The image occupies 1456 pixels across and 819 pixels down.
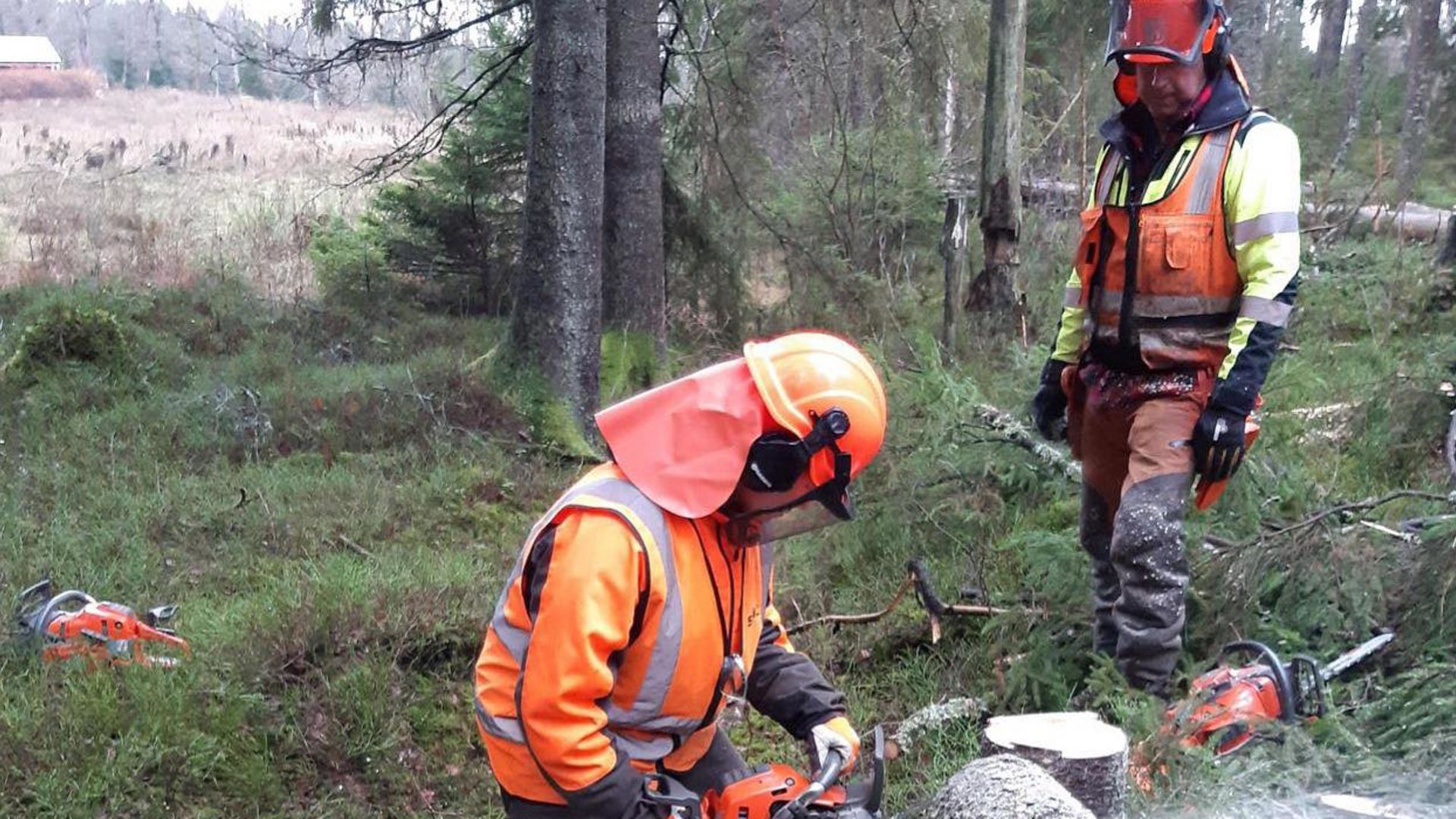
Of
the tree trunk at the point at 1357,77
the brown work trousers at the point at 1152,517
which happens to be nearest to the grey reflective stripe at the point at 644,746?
the brown work trousers at the point at 1152,517

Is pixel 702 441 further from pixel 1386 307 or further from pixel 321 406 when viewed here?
pixel 1386 307

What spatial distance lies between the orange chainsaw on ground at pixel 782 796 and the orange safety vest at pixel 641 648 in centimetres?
13

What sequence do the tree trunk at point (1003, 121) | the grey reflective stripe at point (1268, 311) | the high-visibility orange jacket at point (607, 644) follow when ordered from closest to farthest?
1. the high-visibility orange jacket at point (607, 644)
2. the grey reflective stripe at point (1268, 311)
3. the tree trunk at point (1003, 121)

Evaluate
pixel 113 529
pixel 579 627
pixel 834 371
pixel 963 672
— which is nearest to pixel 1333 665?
pixel 963 672

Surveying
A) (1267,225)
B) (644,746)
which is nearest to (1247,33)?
(1267,225)

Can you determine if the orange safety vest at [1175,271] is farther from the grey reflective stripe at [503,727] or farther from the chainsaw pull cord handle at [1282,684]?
the grey reflective stripe at [503,727]

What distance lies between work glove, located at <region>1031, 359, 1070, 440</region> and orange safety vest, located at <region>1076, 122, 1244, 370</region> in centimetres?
40

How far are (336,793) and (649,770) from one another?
1899 mm

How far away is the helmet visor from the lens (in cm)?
355

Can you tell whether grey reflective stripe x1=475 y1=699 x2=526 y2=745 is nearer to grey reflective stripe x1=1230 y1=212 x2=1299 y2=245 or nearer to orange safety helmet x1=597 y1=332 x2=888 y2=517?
orange safety helmet x1=597 y1=332 x2=888 y2=517

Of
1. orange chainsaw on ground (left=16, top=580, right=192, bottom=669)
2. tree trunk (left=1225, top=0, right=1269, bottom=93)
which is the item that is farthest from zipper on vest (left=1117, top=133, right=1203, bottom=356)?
tree trunk (left=1225, top=0, right=1269, bottom=93)

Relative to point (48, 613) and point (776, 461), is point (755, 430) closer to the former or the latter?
point (776, 461)

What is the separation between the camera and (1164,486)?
3600mm

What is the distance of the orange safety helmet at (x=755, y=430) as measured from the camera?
225 centimetres
